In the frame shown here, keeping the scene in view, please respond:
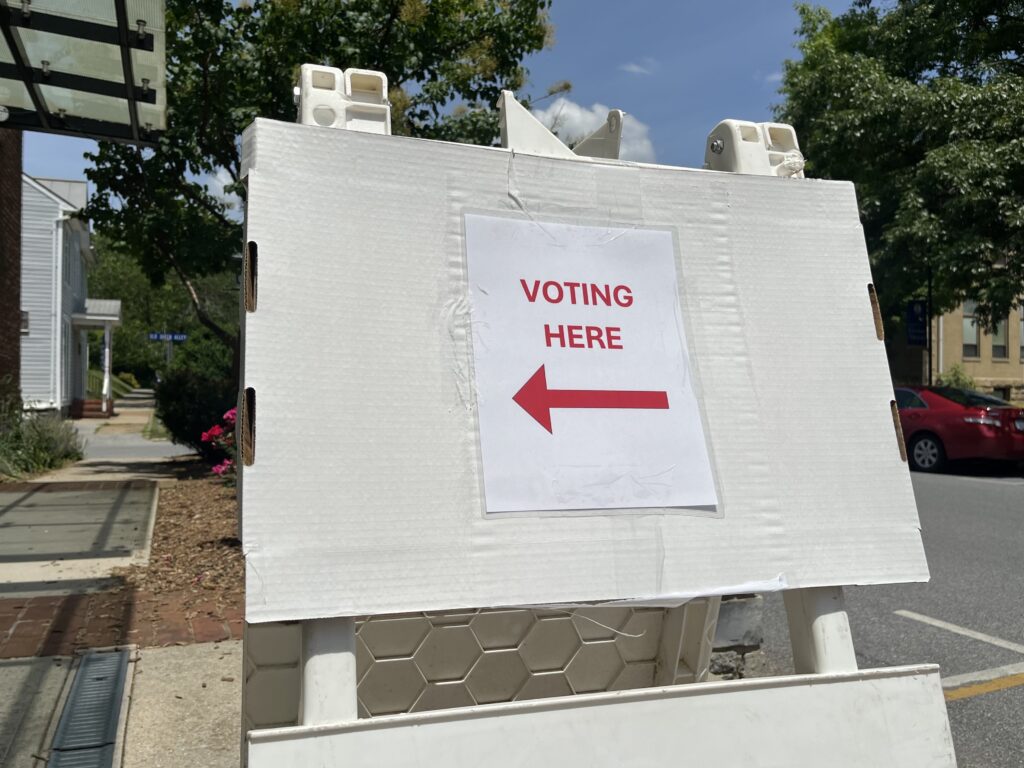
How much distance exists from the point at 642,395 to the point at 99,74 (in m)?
5.93

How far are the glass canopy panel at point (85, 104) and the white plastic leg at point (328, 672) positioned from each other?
244 inches

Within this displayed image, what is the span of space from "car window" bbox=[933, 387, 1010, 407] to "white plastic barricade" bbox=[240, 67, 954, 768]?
13.2m

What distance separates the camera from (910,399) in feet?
46.2

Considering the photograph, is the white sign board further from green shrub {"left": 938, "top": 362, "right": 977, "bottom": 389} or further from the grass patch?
green shrub {"left": 938, "top": 362, "right": 977, "bottom": 389}

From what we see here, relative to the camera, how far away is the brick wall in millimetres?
14164

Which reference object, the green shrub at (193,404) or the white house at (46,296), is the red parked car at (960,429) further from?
the white house at (46,296)

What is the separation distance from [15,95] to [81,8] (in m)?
1.18

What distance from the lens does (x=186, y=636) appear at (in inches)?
181

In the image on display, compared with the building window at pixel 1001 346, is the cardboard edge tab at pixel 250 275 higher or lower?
lower

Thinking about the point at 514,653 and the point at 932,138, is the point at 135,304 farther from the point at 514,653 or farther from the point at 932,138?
the point at 514,653

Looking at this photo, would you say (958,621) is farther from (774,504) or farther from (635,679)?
(774,504)

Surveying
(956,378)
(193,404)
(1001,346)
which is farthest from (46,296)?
(1001,346)

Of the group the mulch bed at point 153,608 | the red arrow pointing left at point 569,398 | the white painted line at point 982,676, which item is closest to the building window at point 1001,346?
the white painted line at point 982,676

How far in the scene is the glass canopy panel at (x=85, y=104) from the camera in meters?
6.37
